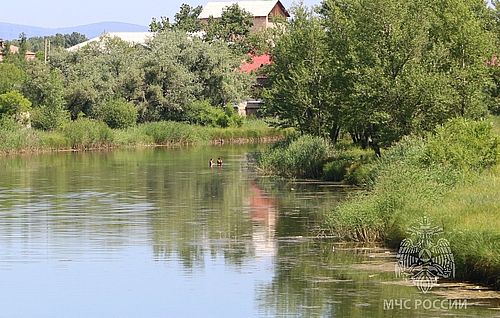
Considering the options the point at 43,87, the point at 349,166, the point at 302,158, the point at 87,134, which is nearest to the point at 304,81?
the point at 302,158

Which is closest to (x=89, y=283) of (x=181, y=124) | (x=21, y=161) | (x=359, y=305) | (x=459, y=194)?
(x=359, y=305)

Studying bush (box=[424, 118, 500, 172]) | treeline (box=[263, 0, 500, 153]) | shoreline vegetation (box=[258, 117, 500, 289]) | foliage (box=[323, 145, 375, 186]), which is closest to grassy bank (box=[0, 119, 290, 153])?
foliage (box=[323, 145, 375, 186])

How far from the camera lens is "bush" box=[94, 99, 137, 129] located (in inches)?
3250

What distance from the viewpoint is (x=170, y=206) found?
39.1 meters

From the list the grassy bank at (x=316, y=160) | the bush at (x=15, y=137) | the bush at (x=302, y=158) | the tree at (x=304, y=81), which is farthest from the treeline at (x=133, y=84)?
the bush at (x=302, y=158)

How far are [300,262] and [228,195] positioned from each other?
56.2 feet

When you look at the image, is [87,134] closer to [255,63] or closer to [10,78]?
[10,78]

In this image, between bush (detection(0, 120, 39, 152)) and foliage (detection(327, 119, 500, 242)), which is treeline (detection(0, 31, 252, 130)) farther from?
foliage (detection(327, 119, 500, 242))

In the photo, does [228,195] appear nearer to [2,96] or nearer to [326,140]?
[326,140]

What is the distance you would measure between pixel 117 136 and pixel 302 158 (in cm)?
3281

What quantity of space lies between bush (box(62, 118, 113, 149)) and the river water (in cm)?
A: 3007

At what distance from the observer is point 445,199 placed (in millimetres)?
25484

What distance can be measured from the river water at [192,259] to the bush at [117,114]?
35585 millimetres

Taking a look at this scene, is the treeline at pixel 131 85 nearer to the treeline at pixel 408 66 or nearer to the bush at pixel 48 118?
the bush at pixel 48 118
